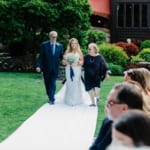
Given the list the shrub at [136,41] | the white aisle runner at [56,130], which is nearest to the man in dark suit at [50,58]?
the white aisle runner at [56,130]

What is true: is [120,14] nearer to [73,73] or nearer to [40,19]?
[40,19]

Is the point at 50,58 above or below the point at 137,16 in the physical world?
above

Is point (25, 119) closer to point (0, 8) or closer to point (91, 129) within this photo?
point (91, 129)

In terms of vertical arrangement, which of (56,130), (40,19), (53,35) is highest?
(53,35)

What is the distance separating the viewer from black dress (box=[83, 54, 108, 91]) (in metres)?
14.8

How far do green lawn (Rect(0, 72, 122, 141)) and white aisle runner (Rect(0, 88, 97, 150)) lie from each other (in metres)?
0.25

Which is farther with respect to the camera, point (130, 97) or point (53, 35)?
point (53, 35)

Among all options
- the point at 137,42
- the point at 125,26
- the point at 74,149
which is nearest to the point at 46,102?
the point at 74,149

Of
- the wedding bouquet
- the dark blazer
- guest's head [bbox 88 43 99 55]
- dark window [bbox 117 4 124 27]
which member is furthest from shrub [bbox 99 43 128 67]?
the dark blazer

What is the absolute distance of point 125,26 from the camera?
38.6 m

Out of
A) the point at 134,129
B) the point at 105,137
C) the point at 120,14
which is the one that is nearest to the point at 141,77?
the point at 105,137

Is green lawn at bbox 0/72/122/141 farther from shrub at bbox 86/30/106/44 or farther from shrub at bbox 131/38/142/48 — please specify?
shrub at bbox 131/38/142/48

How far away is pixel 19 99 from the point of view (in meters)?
15.7

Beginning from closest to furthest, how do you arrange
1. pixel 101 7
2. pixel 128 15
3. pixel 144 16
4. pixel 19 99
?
1. pixel 19 99
2. pixel 101 7
3. pixel 144 16
4. pixel 128 15
